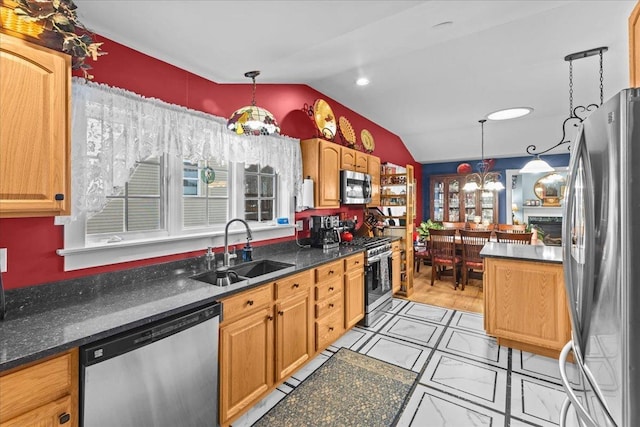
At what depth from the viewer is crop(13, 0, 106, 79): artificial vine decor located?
1.22 metres

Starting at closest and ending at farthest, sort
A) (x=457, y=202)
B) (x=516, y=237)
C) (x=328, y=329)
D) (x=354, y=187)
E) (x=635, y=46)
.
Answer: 1. (x=635, y=46)
2. (x=328, y=329)
3. (x=354, y=187)
4. (x=516, y=237)
5. (x=457, y=202)

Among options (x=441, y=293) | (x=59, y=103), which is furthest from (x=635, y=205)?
(x=441, y=293)

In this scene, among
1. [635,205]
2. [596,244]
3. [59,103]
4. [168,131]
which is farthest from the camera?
[168,131]

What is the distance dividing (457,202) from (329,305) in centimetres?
598

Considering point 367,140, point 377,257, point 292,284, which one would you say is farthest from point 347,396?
point 367,140

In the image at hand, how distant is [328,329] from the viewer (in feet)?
8.84

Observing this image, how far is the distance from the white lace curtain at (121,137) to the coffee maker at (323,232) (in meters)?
1.22

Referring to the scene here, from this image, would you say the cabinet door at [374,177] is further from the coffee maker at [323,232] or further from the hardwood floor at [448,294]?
the hardwood floor at [448,294]

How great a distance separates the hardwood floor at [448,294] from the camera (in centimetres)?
394

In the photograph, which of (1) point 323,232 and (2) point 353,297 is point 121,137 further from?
(2) point 353,297

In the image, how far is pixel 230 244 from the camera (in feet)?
8.38

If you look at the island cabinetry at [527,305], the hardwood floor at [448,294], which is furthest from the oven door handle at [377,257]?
the island cabinetry at [527,305]

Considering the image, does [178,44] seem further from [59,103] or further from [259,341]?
[259,341]

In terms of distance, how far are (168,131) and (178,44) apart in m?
0.56
